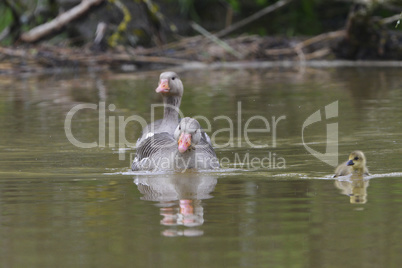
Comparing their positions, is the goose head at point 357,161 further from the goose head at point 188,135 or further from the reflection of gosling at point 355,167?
the goose head at point 188,135

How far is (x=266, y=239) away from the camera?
176 inches

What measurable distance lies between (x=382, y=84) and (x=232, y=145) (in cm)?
646

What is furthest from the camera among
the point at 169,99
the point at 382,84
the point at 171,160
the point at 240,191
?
the point at 382,84

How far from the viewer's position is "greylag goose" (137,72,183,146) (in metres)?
9.38

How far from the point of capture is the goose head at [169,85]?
9.85 m

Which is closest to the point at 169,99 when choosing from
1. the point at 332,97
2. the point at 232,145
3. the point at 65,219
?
the point at 232,145

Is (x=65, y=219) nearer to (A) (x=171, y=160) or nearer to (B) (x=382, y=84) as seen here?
(A) (x=171, y=160)

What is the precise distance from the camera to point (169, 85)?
9.95 m

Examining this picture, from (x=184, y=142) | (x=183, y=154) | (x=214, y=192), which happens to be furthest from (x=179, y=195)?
(x=183, y=154)

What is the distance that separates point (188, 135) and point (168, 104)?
2594 millimetres

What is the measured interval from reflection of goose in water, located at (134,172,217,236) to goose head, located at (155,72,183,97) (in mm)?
2632

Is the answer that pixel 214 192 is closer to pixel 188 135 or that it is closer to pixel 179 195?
pixel 179 195

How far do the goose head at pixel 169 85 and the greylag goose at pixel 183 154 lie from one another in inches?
77.2

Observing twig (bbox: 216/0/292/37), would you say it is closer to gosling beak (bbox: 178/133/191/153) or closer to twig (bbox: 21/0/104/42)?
twig (bbox: 21/0/104/42)
